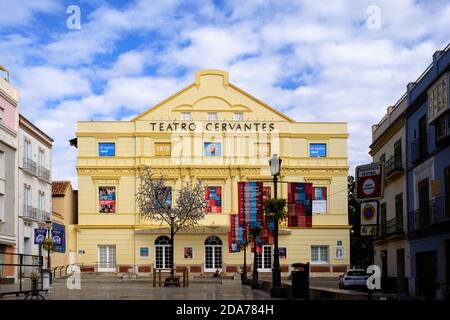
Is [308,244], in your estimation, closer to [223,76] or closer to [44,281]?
[223,76]

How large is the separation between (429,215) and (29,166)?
1135 inches

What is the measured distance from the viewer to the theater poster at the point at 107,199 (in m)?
60.9

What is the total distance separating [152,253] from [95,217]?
17.9 feet

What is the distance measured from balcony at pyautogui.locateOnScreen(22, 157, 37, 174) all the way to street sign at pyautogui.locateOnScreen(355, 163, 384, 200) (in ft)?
118

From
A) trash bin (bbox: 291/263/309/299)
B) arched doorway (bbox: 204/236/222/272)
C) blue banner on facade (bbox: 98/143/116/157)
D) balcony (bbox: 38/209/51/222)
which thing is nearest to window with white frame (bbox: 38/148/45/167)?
balcony (bbox: 38/209/51/222)

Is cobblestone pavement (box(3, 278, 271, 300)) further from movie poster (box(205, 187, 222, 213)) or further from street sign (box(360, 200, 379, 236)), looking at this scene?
movie poster (box(205, 187, 222, 213))

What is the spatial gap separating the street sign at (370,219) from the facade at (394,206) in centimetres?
1901

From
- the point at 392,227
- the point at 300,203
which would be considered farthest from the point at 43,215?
the point at 392,227

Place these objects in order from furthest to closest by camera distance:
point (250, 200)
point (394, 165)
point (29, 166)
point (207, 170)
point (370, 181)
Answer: point (207, 170)
point (29, 166)
point (250, 200)
point (394, 165)
point (370, 181)

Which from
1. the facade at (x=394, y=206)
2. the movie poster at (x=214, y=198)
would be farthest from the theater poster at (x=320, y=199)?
the facade at (x=394, y=206)

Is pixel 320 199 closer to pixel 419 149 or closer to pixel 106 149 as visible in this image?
pixel 106 149

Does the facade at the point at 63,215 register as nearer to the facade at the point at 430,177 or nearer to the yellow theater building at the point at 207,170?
the yellow theater building at the point at 207,170

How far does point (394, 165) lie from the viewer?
3594 centimetres
